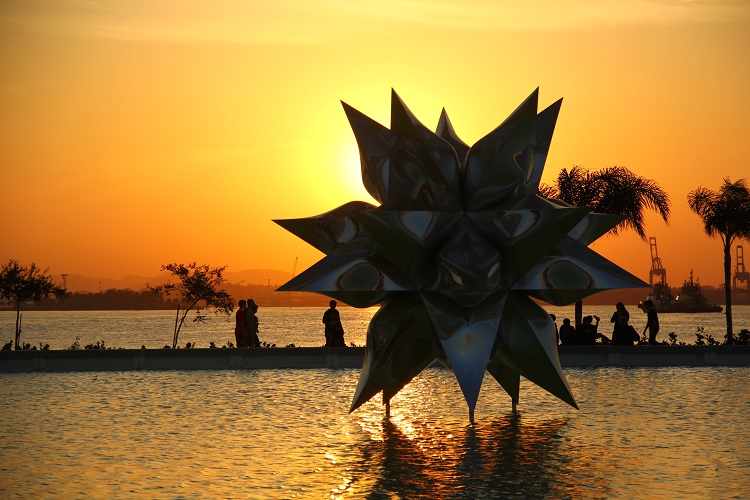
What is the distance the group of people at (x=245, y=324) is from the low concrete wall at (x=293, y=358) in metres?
2.59

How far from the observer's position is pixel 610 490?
1223 centimetres

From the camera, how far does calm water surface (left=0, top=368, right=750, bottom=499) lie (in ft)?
41.4

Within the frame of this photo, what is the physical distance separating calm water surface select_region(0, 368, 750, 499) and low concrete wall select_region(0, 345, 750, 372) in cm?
488

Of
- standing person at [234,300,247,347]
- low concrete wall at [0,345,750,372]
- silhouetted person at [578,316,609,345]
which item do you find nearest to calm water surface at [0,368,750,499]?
low concrete wall at [0,345,750,372]

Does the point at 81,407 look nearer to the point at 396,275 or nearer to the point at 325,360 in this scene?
the point at 396,275

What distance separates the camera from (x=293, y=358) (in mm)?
30406

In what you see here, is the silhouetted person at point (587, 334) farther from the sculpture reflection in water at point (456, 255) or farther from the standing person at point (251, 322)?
the sculpture reflection in water at point (456, 255)

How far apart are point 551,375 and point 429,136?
4154 millimetres

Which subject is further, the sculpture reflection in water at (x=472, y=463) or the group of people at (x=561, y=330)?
the group of people at (x=561, y=330)

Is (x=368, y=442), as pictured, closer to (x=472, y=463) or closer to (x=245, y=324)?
(x=472, y=463)

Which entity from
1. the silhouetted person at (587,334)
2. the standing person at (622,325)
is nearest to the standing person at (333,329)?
the silhouetted person at (587,334)

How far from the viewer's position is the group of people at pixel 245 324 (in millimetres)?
33000

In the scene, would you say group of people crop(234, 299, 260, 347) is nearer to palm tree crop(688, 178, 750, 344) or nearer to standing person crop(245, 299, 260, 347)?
standing person crop(245, 299, 260, 347)

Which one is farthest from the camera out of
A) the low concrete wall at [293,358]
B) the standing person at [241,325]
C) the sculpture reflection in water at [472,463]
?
the standing person at [241,325]
